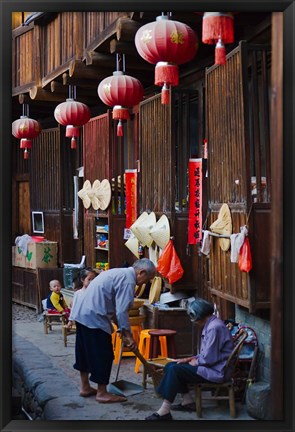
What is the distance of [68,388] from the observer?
848cm

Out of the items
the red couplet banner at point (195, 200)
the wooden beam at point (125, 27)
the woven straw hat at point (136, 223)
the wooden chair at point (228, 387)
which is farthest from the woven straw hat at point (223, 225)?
the woven straw hat at point (136, 223)

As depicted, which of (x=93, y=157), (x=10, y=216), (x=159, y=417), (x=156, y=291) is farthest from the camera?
(x=93, y=157)

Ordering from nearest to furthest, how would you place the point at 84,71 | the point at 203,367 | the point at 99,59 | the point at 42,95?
the point at 203,367, the point at 99,59, the point at 84,71, the point at 42,95

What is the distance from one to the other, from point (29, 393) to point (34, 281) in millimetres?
7029

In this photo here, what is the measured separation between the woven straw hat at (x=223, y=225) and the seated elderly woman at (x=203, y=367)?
994mm

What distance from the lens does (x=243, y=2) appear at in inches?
233

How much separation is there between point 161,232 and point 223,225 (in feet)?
7.68

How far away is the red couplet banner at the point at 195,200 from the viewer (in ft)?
31.6

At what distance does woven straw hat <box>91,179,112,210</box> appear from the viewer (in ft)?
43.9

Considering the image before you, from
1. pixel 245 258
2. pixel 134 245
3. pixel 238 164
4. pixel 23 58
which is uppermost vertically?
pixel 23 58

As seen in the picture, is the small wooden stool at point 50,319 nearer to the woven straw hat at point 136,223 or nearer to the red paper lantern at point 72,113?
the woven straw hat at point 136,223

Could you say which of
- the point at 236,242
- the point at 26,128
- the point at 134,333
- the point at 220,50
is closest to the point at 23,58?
the point at 26,128

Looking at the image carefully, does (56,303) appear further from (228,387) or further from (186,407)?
(228,387)

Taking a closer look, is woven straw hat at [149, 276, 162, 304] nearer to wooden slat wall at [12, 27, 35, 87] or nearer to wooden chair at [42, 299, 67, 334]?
wooden chair at [42, 299, 67, 334]
